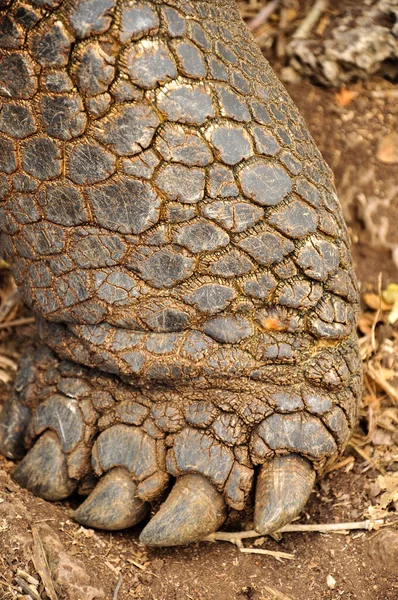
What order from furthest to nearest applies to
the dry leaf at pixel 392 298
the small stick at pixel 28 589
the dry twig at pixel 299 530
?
the dry leaf at pixel 392 298 < the dry twig at pixel 299 530 < the small stick at pixel 28 589

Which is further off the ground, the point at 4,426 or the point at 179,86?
the point at 179,86

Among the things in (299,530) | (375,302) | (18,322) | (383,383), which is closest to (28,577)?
(299,530)

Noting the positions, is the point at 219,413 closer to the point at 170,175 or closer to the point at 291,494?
the point at 291,494

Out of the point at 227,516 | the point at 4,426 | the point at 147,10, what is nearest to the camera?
the point at 147,10

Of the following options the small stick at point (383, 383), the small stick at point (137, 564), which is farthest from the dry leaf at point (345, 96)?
the small stick at point (137, 564)

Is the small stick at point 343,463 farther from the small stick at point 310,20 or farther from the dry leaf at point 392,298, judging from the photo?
the small stick at point 310,20

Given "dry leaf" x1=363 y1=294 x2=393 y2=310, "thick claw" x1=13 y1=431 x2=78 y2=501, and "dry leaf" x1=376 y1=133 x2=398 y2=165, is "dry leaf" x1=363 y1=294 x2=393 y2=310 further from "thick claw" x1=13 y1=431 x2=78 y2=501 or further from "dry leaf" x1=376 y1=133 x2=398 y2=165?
"thick claw" x1=13 y1=431 x2=78 y2=501

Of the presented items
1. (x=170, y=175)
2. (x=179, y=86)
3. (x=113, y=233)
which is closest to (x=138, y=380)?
(x=113, y=233)
